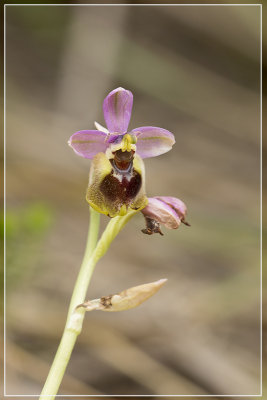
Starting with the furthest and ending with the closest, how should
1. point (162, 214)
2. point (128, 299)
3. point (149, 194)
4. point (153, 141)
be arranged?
point (149, 194), point (153, 141), point (162, 214), point (128, 299)

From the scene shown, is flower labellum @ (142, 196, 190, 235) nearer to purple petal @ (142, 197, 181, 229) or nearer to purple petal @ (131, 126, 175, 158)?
purple petal @ (142, 197, 181, 229)

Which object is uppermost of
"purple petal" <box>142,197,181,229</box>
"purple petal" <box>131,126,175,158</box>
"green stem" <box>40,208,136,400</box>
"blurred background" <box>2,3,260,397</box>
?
"blurred background" <box>2,3,260,397</box>

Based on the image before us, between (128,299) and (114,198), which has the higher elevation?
(114,198)

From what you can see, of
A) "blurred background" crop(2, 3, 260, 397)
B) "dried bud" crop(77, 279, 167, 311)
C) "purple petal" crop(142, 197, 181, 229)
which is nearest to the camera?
"dried bud" crop(77, 279, 167, 311)

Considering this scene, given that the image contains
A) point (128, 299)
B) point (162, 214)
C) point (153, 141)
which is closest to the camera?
point (128, 299)

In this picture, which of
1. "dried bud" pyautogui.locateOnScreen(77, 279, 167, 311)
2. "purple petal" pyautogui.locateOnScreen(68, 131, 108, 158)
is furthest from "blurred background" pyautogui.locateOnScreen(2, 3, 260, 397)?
"dried bud" pyautogui.locateOnScreen(77, 279, 167, 311)

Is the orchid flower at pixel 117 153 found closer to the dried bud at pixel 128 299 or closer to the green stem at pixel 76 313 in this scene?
the green stem at pixel 76 313

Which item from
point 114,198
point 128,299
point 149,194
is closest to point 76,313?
point 128,299

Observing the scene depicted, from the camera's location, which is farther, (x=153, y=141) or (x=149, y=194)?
(x=149, y=194)

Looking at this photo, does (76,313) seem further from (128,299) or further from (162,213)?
(162,213)
